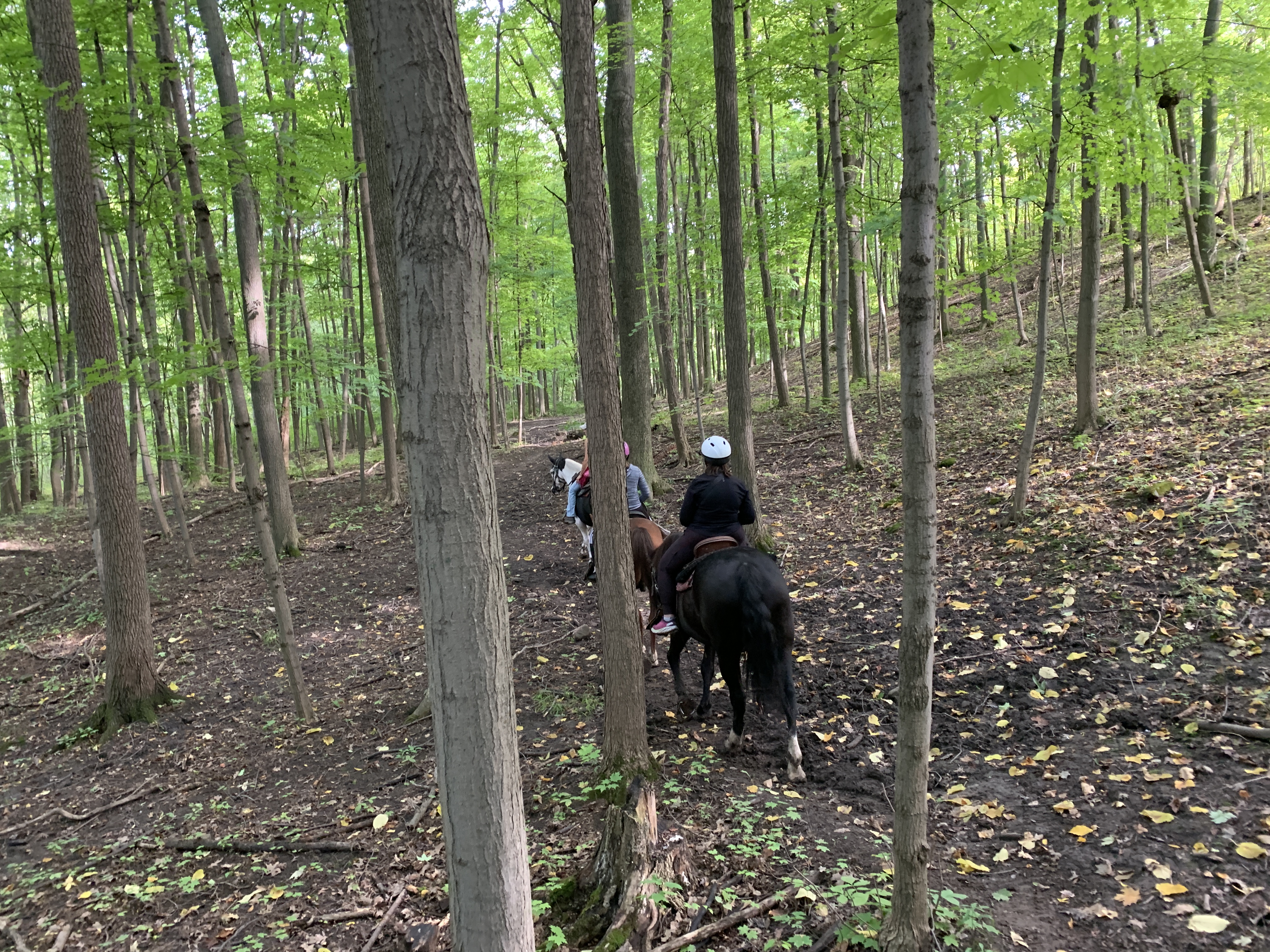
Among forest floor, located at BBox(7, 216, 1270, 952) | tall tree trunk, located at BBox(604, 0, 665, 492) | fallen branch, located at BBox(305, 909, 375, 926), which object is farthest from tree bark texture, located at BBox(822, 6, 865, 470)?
fallen branch, located at BBox(305, 909, 375, 926)

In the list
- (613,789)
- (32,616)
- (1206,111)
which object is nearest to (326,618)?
(32,616)

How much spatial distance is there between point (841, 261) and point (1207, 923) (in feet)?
35.1

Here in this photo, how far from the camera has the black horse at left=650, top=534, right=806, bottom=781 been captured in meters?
5.21

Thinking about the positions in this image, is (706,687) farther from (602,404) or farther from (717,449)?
(602,404)

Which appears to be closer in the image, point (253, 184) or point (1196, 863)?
point (1196, 863)

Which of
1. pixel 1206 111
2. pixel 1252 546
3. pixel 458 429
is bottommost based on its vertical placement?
pixel 1252 546

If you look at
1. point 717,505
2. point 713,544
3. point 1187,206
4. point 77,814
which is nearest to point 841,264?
point 1187,206

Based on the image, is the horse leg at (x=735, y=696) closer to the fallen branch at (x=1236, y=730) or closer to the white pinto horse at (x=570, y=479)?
the fallen branch at (x=1236, y=730)

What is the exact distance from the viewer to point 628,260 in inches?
465

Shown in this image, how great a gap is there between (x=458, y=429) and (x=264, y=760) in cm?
570

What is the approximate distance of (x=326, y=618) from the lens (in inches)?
Answer: 394

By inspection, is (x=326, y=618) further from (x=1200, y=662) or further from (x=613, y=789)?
(x=1200, y=662)

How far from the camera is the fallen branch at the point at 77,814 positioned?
558 centimetres

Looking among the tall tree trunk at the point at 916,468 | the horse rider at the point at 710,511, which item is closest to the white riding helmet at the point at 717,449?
the horse rider at the point at 710,511
